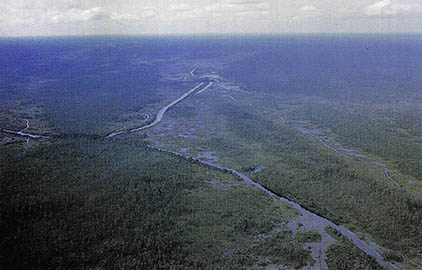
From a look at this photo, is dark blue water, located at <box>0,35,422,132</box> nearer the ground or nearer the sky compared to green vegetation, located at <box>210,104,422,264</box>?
nearer the sky

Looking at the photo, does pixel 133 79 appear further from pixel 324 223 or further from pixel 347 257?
pixel 347 257

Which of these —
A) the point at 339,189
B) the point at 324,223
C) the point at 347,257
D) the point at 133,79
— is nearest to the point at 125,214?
the point at 324,223

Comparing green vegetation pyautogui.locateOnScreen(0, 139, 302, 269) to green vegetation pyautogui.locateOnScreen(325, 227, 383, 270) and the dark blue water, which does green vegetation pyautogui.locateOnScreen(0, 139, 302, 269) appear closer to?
green vegetation pyautogui.locateOnScreen(325, 227, 383, 270)

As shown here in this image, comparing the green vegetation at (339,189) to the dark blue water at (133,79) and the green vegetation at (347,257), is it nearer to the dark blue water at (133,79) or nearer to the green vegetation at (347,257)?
the green vegetation at (347,257)

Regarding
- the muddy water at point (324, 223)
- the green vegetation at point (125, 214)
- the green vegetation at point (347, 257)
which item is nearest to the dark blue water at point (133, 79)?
the green vegetation at point (125, 214)

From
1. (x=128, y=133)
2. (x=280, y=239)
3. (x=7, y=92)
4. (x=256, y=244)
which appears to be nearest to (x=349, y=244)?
(x=280, y=239)

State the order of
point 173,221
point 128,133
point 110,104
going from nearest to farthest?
point 173,221, point 128,133, point 110,104

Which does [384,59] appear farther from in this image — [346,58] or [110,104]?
[110,104]

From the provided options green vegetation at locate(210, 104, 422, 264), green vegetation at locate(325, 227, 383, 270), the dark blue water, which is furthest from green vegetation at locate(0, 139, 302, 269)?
the dark blue water
